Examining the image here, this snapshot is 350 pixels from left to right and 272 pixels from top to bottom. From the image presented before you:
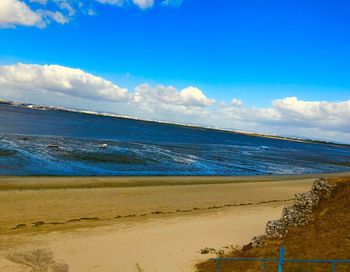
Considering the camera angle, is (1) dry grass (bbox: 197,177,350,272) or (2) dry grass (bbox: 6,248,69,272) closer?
(1) dry grass (bbox: 197,177,350,272)

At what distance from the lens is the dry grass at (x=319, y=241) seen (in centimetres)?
1755

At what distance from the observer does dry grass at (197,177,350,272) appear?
1755cm

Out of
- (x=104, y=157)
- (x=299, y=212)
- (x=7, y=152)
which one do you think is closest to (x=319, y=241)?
(x=299, y=212)

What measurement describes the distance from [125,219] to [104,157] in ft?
122

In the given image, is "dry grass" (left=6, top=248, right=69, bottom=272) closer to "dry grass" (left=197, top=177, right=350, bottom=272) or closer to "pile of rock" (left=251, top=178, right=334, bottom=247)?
"dry grass" (left=197, top=177, right=350, bottom=272)

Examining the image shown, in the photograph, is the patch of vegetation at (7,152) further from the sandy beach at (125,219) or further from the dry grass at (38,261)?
the dry grass at (38,261)

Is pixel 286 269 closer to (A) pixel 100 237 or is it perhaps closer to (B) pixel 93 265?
(B) pixel 93 265

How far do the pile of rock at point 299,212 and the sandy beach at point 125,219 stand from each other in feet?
10.4

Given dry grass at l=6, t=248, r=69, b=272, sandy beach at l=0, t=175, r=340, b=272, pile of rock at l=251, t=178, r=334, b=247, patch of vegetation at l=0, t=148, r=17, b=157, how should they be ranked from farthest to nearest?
1. patch of vegetation at l=0, t=148, r=17, b=157
2. pile of rock at l=251, t=178, r=334, b=247
3. sandy beach at l=0, t=175, r=340, b=272
4. dry grass at l=6, t=248, r=69, b=272

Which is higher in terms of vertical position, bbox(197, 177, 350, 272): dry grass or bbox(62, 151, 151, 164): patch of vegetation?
bbox(197, 177, 350, 272): dry grass

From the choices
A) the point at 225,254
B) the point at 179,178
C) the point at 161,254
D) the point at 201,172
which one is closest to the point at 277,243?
the point at 225,254

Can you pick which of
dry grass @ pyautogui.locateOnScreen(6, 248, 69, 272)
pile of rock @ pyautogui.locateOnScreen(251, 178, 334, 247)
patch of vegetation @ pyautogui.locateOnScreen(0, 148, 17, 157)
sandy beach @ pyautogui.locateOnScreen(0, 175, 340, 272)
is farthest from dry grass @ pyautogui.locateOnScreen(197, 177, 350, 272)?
patch of vegetation @ pyautogui.locateOnScreen(0, 148, 17, 157)

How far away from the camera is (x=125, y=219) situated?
2773 centimetres

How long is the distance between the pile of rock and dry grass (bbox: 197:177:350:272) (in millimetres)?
309
